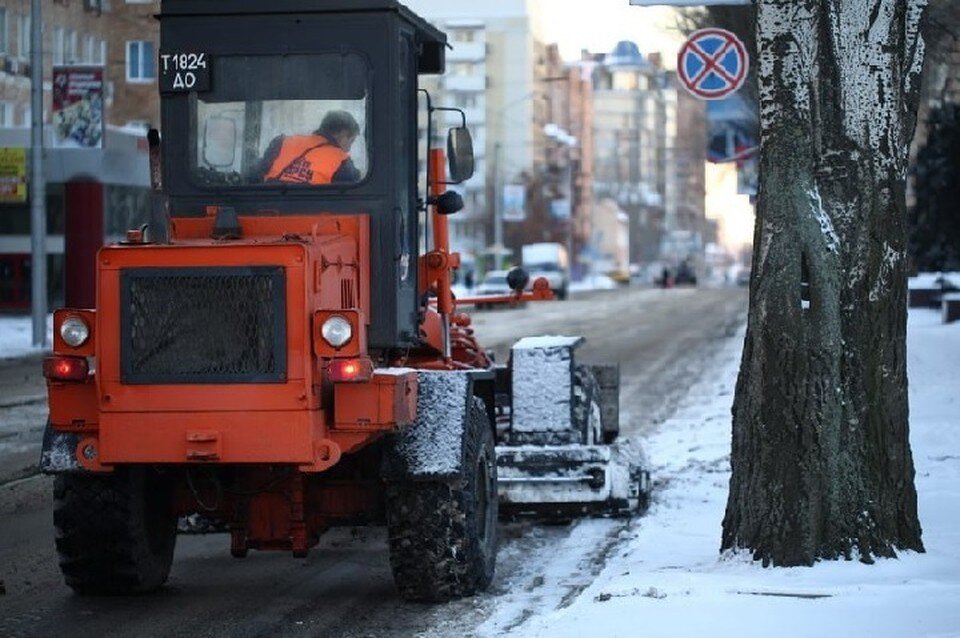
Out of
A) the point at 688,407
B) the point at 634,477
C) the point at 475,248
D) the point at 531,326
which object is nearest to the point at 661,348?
the point at 531,326

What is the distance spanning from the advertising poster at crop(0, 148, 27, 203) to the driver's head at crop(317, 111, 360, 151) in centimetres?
3182

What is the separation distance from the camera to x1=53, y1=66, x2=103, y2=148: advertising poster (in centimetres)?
3672

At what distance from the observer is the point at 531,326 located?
48219 millimetres

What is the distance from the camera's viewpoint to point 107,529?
388 inches

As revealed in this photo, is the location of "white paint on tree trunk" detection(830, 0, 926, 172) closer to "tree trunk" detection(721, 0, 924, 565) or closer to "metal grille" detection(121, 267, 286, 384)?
"tree trunk" detection(721, 0, 924, 565)

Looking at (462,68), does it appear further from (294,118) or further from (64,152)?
(294,118)

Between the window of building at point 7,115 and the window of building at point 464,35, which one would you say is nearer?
the window of building at point 7,115

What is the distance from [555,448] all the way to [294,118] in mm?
3251

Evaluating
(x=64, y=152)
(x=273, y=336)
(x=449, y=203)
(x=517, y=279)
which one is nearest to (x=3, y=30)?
(x=64, y=152)

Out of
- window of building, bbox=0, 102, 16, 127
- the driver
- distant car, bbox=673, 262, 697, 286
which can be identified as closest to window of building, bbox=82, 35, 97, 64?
window of building, bbox=0, 102, 16, 127

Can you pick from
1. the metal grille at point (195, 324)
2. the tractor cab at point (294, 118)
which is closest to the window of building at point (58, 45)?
the tractor cab at point (294, 118)

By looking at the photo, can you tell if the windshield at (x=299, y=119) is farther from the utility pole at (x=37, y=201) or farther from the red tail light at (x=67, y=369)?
the utility pole at (x=37, y=201)

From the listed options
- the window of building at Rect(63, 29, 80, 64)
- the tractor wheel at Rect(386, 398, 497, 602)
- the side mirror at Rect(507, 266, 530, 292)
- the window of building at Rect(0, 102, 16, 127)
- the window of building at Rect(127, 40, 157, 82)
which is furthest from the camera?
the window of building at Rect(0, 102, 16, 127)

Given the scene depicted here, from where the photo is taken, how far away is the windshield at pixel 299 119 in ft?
33.3
